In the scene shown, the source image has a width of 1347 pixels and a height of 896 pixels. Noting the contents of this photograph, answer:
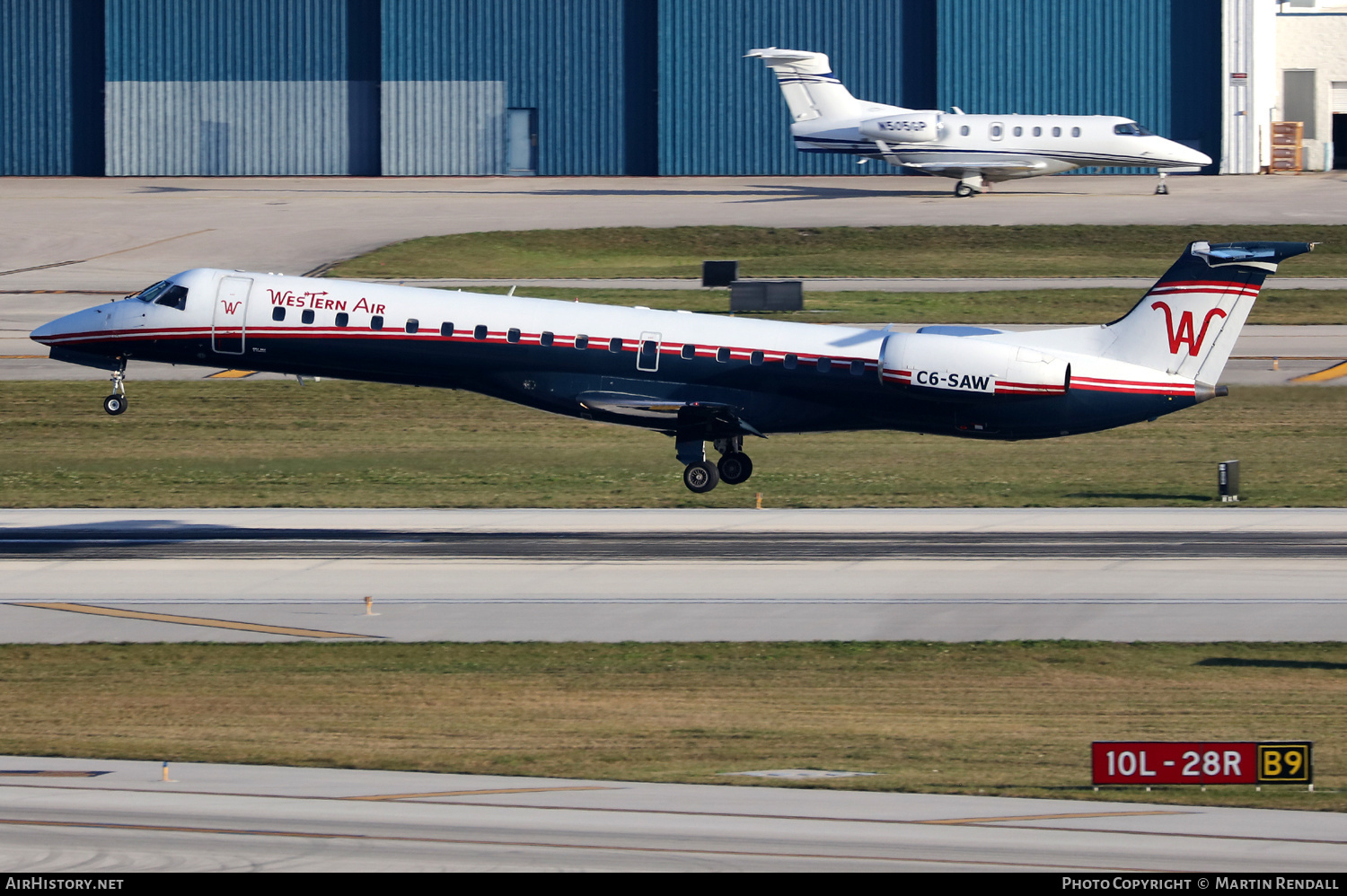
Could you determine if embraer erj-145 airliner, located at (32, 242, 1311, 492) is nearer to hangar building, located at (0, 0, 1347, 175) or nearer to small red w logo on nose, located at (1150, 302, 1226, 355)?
small red w logo on nose, located at (1150, 302, 1226, 355)

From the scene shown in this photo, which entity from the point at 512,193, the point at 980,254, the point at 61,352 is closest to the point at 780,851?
the point at 61,352

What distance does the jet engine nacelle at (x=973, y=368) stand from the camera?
34.3 metres

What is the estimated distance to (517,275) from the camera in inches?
2699

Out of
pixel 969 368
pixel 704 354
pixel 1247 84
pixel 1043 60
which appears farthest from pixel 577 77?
pixel 969 368

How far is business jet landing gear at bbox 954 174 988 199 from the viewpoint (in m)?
82.7

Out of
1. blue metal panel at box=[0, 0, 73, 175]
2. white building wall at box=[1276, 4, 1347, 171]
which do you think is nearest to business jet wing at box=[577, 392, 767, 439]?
blue metal panel at box=[0, 0, 73, 175]

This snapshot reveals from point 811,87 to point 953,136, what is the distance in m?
7.10

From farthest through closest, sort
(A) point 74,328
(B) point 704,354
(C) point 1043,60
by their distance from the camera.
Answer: (C) point 1043,60, (A) point 74,328, (B) point 704,354

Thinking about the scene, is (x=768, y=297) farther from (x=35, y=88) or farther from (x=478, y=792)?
(x=35, y=88)

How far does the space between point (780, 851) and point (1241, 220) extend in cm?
6334

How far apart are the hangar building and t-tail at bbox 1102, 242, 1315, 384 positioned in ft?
192

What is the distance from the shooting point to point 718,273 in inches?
2584
